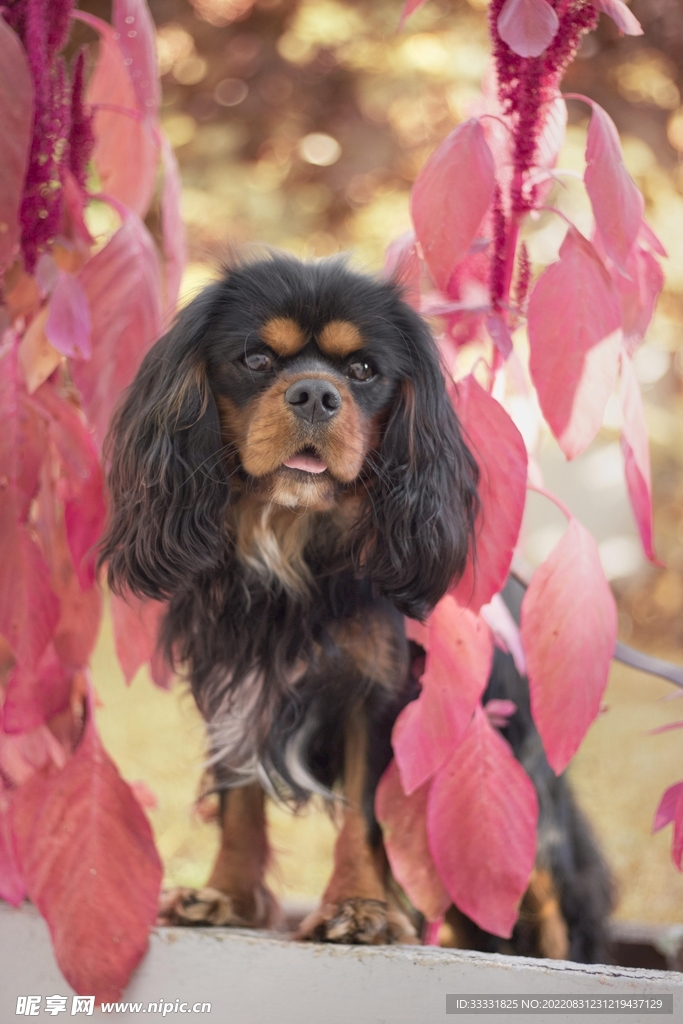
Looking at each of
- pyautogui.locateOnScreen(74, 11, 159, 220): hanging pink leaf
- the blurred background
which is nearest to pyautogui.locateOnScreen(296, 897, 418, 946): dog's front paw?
pyautogui.locateOnScreen(74, 11, 159, 220): hanging pink leaf

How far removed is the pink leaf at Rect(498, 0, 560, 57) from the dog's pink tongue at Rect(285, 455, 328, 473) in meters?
0.54

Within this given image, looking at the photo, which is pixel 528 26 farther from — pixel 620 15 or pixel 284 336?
pixel 284 336

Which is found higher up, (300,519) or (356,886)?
(300,519)

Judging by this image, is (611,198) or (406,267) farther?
(406,267)

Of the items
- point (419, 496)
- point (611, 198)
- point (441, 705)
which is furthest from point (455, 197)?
point (441, 705)

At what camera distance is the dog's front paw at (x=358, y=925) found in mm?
1367

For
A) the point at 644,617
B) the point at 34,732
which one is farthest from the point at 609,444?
the point at 34,732

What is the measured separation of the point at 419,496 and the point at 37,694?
618 mm

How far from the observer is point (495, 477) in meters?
1.17

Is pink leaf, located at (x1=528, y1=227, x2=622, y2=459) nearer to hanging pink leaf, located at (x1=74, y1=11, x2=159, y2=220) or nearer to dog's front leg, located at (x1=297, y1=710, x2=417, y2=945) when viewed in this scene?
dog's front leg, located at (x1=297, y1=710, x2=417, y2=945)

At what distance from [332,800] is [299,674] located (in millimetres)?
279

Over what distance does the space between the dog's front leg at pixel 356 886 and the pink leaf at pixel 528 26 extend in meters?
0.94

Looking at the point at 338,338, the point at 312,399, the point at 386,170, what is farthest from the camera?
the point at 386,170

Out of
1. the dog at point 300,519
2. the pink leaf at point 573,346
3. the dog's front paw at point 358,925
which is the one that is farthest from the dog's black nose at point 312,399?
the dog's front paw at point 358,925
